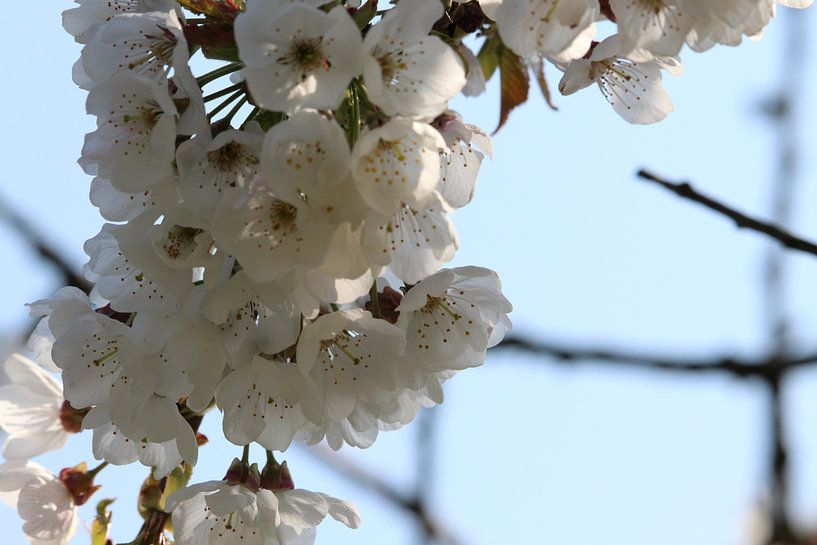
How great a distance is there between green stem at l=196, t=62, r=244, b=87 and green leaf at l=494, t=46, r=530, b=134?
0.72 meters

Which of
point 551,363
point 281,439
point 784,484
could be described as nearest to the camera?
point 281,439

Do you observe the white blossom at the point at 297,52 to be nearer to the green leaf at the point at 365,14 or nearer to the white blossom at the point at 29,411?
the green leaf at the point at 365,14

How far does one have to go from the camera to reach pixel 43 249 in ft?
9.32

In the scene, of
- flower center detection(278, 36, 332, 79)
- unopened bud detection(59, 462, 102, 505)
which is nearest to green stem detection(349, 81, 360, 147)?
flower center detection(278, 36, 332, 79)

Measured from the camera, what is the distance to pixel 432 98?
1442mm

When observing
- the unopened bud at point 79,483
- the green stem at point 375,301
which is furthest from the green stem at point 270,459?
the unopened bud at point 79,483

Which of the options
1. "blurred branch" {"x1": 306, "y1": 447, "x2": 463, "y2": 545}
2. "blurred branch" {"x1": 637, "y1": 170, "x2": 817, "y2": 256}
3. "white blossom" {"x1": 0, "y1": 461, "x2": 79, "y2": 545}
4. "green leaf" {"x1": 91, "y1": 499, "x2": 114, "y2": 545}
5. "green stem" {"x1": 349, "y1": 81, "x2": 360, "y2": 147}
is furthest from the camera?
"blurred branch" {"x1": 306, "y1": 447, "x2": 463, "y2": 545}

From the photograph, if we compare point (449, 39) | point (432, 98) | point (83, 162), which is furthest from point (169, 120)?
point (449, 39)

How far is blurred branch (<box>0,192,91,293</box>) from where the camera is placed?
9.10 ft

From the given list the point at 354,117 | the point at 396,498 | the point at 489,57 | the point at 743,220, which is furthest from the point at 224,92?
the point at 396,498

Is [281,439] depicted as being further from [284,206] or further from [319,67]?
[319,67]

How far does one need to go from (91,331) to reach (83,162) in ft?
1.16

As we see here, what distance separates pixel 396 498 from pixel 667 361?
1.16m

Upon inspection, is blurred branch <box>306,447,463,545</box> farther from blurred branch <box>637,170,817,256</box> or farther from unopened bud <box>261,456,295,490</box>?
blurred branch <box>637,170,817,256</box>
